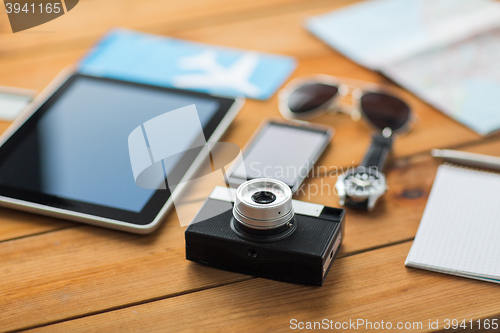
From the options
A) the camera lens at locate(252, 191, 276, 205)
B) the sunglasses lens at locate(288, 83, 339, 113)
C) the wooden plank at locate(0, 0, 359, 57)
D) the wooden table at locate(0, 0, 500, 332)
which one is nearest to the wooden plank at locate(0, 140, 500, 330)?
the wooden table at locate(0, 0, 500, 332)

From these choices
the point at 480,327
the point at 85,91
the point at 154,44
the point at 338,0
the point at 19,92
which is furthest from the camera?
the point at 338,0

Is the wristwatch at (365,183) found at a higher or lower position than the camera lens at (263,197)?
lower

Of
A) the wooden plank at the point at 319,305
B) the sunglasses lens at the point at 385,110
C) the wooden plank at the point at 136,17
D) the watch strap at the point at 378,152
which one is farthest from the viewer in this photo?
the wooden plank at the point at 136,17

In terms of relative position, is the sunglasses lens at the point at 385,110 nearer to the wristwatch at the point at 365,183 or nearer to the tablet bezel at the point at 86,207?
the wristwatch at the point at 365,183

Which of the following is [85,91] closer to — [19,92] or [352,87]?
[19,92]

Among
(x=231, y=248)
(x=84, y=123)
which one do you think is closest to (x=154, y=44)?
(x=84, y=123)

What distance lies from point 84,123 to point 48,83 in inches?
10.5

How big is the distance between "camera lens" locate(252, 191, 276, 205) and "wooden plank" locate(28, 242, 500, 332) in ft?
0.34

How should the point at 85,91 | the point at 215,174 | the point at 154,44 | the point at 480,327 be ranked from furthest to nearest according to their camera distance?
the point at 154,44 < the point at 85,91 < the point at 215,174 < the point at 480,327

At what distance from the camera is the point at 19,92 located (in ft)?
3.59

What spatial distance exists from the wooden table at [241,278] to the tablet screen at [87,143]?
0.05 meters

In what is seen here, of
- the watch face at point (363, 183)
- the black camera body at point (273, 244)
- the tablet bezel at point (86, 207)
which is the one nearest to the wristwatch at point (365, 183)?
the watch face at point (363, 183)

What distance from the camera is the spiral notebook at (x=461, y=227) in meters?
0.69

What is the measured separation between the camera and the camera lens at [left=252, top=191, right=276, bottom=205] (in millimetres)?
663
